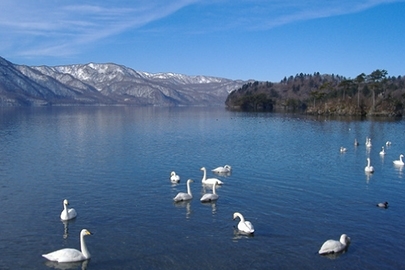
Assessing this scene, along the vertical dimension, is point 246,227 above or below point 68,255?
above

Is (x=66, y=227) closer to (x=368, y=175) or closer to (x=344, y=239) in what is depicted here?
(x=344, y=239)

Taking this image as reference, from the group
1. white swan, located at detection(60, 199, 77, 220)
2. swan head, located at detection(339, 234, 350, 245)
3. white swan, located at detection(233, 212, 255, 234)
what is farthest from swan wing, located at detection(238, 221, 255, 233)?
white swan, located at detection(60, 199, 77, 220)

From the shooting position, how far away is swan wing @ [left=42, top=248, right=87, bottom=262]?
15.4m

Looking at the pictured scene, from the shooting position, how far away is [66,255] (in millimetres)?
15422

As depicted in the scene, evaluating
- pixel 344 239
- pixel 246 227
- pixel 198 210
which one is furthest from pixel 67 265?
pixel 344 239

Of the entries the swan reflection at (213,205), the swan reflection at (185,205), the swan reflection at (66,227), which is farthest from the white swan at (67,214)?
the swan reflection at (213,205)

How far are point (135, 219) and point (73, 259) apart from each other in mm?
5162

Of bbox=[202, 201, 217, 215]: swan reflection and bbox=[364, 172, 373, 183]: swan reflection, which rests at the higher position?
bbox=[364, 172, 373, 183]: swan reflection

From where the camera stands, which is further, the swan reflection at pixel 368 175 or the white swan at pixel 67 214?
the swan reflection at pixel 368 175

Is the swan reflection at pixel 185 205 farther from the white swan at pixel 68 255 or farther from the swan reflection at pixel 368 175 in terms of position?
the swan reflection at pixel 368 175

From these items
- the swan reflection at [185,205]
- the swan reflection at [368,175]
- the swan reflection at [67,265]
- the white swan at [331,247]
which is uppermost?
the swan reflection at [368,175]

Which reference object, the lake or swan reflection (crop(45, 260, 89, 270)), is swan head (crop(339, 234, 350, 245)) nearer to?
the lake

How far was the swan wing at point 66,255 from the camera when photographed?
1538cm

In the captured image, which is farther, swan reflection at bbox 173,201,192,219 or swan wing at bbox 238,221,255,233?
swan reflection at bbox 173,201,192,219
